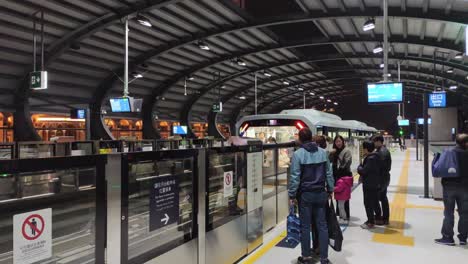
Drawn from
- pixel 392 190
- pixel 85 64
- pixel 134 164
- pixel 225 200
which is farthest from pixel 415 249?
pixel 85 64

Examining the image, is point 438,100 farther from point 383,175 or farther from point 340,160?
point 340,160

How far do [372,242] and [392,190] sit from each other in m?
5.58

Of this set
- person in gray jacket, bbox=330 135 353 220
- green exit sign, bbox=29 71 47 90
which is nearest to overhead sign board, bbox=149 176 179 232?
person in gray jacket, bbox=330 135 353 220

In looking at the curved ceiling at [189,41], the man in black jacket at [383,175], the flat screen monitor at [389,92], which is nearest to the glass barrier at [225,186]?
the man in black jacket at [383,175]

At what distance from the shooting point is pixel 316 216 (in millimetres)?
4301

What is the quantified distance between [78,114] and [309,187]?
16.7 m

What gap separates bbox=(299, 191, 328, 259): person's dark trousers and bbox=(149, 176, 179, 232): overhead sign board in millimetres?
1487

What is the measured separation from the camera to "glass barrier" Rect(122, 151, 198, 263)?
9.98 feet

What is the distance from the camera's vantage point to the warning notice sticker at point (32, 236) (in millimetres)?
2084

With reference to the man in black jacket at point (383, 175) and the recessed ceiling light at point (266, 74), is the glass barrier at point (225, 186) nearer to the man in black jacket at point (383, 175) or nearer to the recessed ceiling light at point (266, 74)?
the man in black jacket at point (383, 175)

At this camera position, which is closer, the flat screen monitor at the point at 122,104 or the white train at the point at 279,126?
the white train at the point at 279,126

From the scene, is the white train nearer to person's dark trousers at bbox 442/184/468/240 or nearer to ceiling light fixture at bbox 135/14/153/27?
person's dark trousers at bbox 442/184/468/240

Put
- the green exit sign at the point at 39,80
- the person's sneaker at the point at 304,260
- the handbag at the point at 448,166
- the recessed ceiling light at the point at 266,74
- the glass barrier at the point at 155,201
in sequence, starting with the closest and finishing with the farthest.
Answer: the glass barrier at the point at 155,201 < the person's sneaker at the point at 304,260 < the handbag at the point at 448,166 < the green exit sign at the point at 39,80 < the recessed ceiling light at the point at 266,74

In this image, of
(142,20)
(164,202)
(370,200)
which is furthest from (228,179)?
(142,20)
